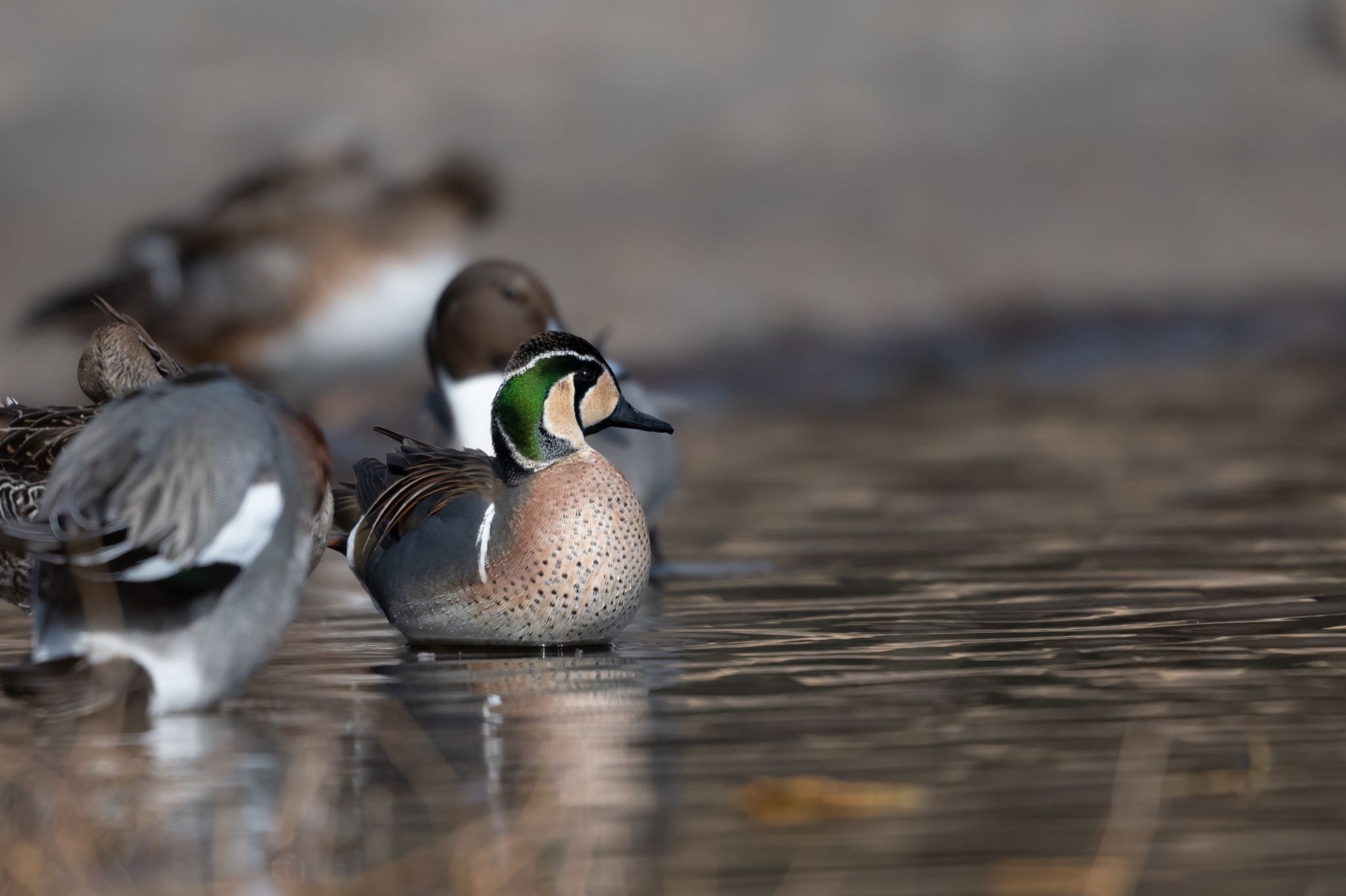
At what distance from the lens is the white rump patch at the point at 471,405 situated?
749cm

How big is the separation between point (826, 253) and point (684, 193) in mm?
970

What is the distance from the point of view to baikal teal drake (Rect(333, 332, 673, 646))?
5.55 meters

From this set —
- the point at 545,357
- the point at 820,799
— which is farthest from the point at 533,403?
the point at 820,799

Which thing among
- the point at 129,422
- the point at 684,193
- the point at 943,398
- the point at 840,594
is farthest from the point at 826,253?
the point at 129,422

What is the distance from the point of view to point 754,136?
14.9 m

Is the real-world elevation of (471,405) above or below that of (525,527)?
above

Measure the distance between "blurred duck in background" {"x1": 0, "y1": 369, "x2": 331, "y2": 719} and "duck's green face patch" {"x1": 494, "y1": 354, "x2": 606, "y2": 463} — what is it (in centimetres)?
102

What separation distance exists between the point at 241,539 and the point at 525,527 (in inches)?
42.9

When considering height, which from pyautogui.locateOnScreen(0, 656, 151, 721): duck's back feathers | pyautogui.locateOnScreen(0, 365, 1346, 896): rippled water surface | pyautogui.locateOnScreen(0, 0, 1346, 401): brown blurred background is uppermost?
pyautogui.locateOnScreen(0, 0, 1346, 401): brown blurred background

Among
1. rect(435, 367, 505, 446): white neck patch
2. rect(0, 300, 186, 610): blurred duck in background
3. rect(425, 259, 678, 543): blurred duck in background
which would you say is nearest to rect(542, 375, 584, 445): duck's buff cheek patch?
rect(0, 300, 186, 610): blurred duck in background

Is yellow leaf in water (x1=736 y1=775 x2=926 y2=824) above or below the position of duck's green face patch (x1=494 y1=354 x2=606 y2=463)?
below

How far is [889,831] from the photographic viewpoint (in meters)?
3.75

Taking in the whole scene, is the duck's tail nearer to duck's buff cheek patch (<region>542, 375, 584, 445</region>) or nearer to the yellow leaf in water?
duck's buff cheek patch (<region>542, 375, 584, 445</region>)

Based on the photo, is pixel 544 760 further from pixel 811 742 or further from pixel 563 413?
pixel 563 413
